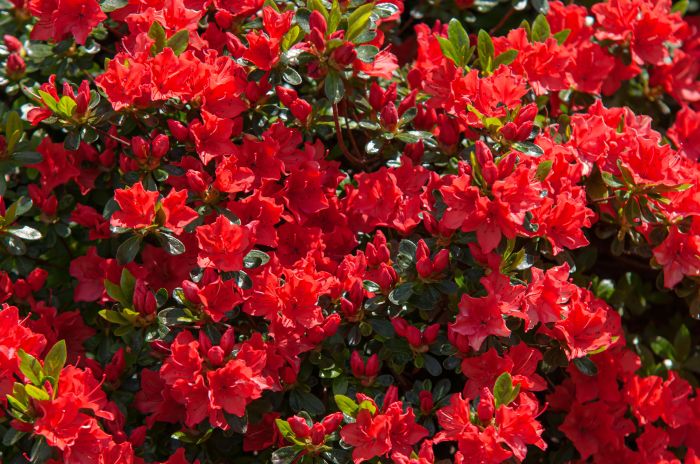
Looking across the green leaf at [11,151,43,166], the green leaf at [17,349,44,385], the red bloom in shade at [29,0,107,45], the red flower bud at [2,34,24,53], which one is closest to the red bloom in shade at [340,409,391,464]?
the green leaf at [17,349,44,385]

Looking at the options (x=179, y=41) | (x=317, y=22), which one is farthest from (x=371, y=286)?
(x=179, y=41)

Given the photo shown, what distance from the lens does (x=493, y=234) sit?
1757 mm

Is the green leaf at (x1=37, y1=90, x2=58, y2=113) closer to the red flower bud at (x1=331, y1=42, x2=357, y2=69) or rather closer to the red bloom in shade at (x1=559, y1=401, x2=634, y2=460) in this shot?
the red flower bud at (x1=331, y1=42, x2=357, y2=69)

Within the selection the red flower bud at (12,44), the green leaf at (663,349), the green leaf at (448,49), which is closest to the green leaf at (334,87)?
the green leaf at (448,49)

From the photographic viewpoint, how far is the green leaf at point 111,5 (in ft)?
6.52

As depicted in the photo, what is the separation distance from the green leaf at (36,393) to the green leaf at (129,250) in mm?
309

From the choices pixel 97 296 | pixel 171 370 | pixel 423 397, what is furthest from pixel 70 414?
pixel 423 397

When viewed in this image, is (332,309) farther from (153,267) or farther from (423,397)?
(153,267)

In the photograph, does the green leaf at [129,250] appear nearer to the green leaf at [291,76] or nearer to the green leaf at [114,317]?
the green leaf at [114,317]

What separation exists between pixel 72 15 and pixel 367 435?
114cm

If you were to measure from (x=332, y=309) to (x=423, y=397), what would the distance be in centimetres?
26

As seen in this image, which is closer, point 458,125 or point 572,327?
point 572,327

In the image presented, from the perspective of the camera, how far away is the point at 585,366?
1.92 m

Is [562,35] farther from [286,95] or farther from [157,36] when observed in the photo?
[157,36]
